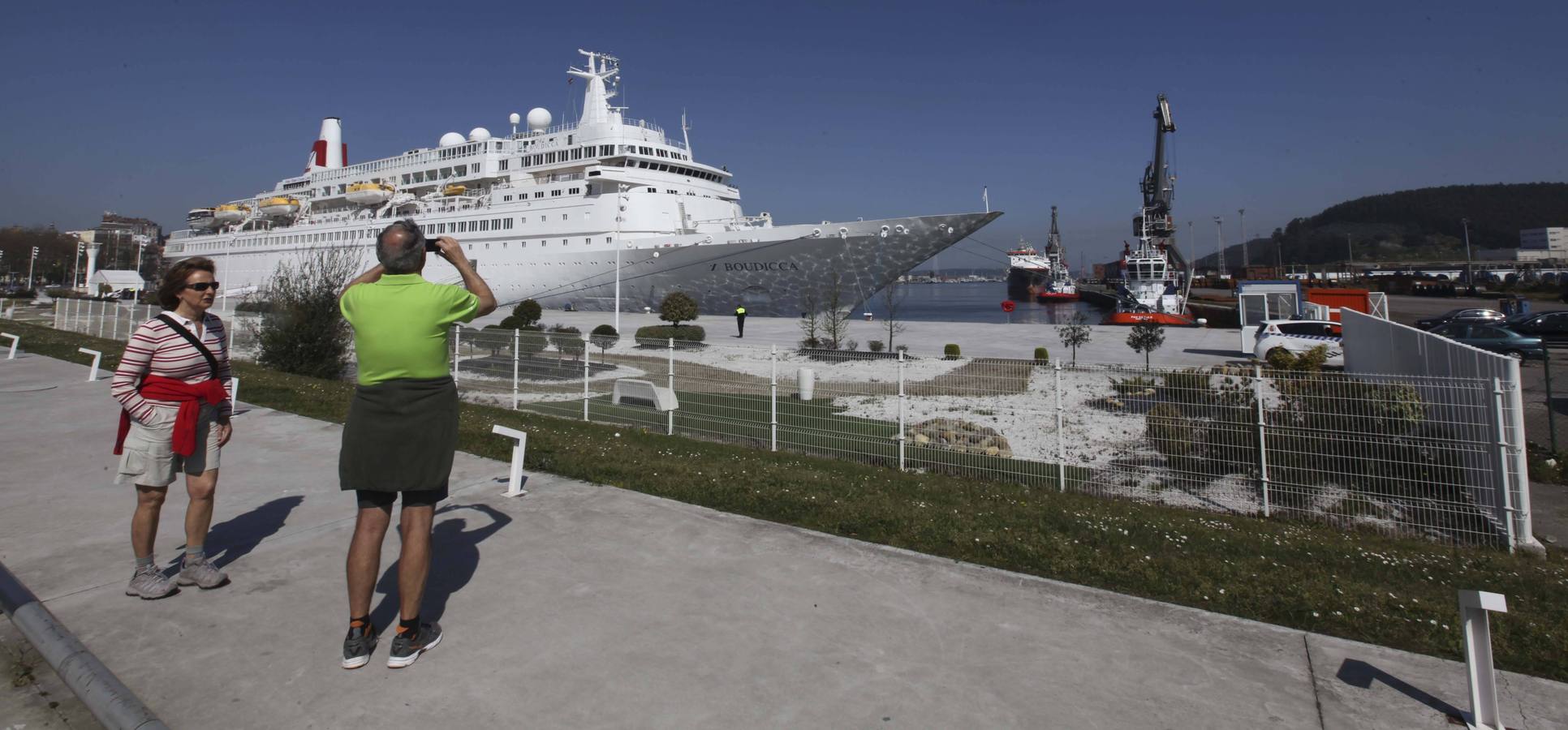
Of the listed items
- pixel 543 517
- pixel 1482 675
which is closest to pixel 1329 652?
pixel 1482 675

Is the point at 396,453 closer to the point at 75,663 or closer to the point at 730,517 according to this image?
the point at 75,663

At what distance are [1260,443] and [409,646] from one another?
6178 millimetres

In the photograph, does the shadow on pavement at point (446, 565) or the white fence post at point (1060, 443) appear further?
the white fence post at point (1060, 443)

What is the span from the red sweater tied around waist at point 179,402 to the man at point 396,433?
3.85 ft

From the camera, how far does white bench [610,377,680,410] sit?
9.14 m

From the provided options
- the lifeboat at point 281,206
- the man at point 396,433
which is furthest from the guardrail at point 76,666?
the lifeboat at point 281,206

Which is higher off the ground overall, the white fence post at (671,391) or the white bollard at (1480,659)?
the white fence post at (671,391)

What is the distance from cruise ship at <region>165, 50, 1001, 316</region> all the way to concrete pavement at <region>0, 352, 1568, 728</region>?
2539cm

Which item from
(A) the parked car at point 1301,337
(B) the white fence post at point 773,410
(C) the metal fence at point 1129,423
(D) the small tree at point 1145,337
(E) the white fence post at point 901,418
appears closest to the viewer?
(C) the metal fence at point 1129,423

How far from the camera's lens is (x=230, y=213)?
60.4 metres

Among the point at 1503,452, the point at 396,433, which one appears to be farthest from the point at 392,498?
the point at 1503,452

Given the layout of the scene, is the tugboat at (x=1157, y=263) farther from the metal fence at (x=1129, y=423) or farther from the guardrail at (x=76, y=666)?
the guardrail at (x=76, y=666)

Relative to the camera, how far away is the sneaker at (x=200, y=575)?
3.39 metres

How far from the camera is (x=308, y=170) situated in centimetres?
5791
